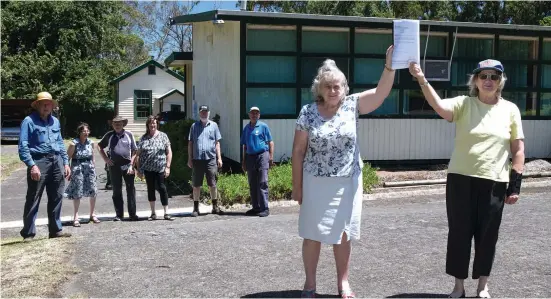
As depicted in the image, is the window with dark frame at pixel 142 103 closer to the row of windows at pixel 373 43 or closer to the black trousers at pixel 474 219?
the row of windows at pixel 373 43

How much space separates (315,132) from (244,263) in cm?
216

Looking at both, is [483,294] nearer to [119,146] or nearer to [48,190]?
[48,190]

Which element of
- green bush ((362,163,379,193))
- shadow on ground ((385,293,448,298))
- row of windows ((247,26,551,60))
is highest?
row of windows ((247,26,551,60))

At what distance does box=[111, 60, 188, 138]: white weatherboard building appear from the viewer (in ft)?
120

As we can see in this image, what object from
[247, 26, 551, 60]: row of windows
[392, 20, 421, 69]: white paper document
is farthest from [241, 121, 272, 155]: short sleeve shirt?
[392, 20, 421, 69]: white paper document

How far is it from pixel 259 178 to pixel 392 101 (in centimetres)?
479

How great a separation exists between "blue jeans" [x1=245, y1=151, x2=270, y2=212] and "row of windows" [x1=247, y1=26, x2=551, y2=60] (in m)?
3.33

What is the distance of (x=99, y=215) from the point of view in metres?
10.5

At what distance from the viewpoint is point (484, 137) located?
4.92 metres

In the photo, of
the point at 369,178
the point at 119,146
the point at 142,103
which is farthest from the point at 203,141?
the point at 142,103

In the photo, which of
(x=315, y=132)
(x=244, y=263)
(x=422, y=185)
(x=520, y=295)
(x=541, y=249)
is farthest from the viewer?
(x=422, y=185)

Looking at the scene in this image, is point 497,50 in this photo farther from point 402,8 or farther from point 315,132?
point 402,8

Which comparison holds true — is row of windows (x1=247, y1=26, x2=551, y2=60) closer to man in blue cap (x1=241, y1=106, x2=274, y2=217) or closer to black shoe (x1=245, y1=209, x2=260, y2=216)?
man in blue cap (x1=241, y1=106, x2=274, y2=217)

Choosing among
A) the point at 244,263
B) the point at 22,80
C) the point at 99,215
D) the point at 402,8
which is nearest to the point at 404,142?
the point at 99,215
